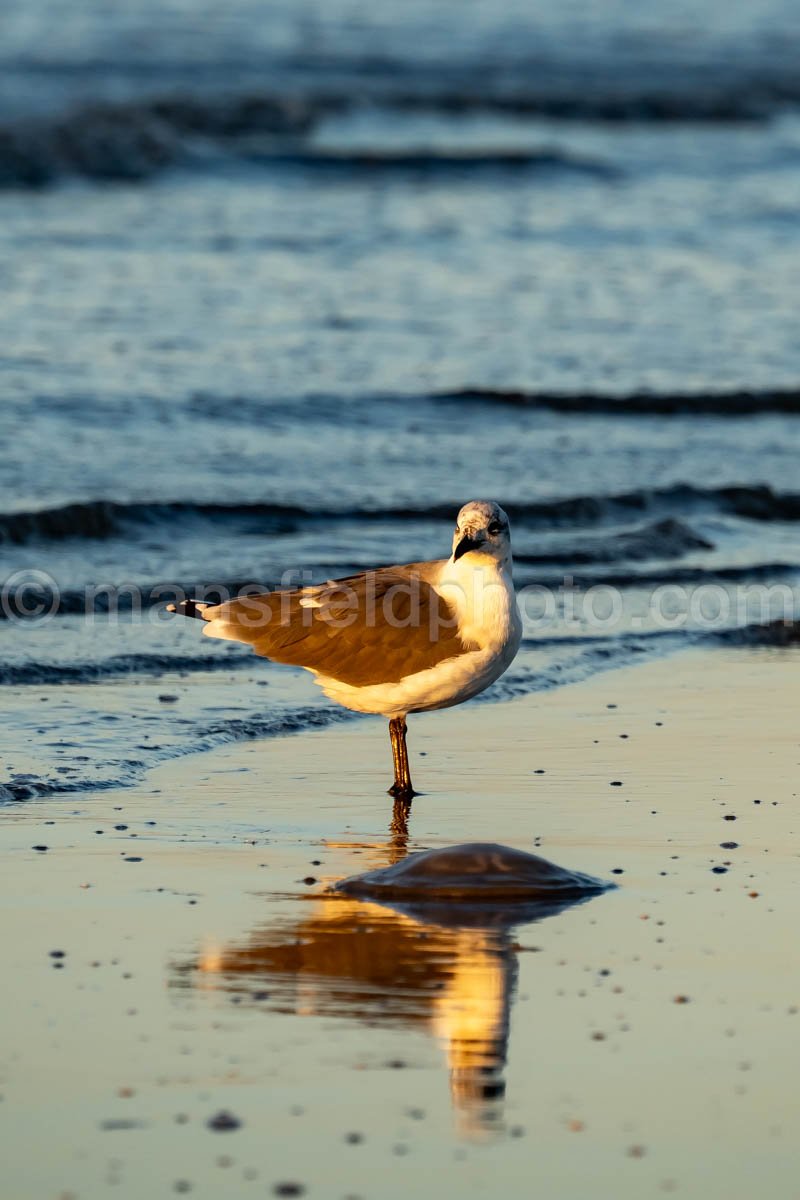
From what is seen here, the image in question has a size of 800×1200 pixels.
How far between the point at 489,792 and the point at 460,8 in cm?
3373

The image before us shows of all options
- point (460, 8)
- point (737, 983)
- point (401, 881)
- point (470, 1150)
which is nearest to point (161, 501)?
point (401, 881)

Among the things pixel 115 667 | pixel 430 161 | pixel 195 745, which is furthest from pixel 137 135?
pixel 195 745

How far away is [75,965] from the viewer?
4.08 m

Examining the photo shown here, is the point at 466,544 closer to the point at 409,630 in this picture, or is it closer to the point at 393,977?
the point at 409,630

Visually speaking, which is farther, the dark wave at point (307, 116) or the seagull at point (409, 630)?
the dark wave at point (307, 116)

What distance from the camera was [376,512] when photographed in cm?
988

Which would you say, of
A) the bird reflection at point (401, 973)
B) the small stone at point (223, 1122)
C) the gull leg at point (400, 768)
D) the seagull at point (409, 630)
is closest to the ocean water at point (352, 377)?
the seagull at point (409, 630)

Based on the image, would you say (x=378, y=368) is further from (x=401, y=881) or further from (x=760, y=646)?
(x=401, y=881)

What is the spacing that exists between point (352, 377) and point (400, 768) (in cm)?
724

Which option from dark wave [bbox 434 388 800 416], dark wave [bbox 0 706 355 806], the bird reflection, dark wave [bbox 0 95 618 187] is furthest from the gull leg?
dark wave [bbox 0 95 618 187]

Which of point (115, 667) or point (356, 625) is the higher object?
point (356, 625)

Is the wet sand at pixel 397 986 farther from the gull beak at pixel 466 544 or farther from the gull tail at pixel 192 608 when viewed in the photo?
the gull beak at pixel 466 544

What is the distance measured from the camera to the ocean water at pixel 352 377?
25.1ft

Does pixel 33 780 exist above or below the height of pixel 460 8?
below
